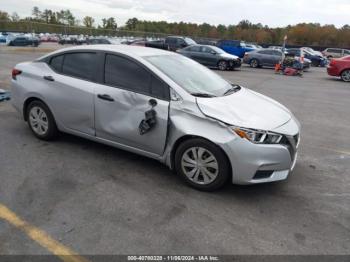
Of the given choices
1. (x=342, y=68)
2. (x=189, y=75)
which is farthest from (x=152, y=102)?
(x=342, y=68)

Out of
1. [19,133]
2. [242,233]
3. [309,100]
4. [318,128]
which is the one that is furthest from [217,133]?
[309,100]

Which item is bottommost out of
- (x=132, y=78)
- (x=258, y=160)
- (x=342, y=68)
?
(x=342, y=68)

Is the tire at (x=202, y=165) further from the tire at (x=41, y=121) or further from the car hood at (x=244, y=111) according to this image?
the tire at (x=41, y=121)

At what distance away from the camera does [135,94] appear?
4.07 m

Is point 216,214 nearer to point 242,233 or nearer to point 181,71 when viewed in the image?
point 242,233

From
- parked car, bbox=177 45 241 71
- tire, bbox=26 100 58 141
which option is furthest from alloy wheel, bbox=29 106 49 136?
parked car, bbox=177 45 241 71

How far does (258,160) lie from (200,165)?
26.3 inches

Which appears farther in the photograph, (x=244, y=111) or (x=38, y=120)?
(x=38, y=120)

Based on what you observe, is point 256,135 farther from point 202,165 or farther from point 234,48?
point 234,48

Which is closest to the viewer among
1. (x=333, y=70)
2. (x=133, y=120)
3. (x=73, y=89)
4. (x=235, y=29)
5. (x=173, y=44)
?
(x=133, y=120)

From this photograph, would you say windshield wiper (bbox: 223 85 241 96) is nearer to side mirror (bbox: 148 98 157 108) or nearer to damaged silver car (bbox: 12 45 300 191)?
damaged silver car (bbox: 12 45 300 191)

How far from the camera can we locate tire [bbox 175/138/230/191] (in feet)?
11.9

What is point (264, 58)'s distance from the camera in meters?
23.5

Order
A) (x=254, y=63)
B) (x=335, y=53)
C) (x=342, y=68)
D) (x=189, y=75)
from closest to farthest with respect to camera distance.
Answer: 1. (x=189, y=75)
2. (x=342, y=68)
3. (x=254, y=63)
4. (x=335, y=53)
